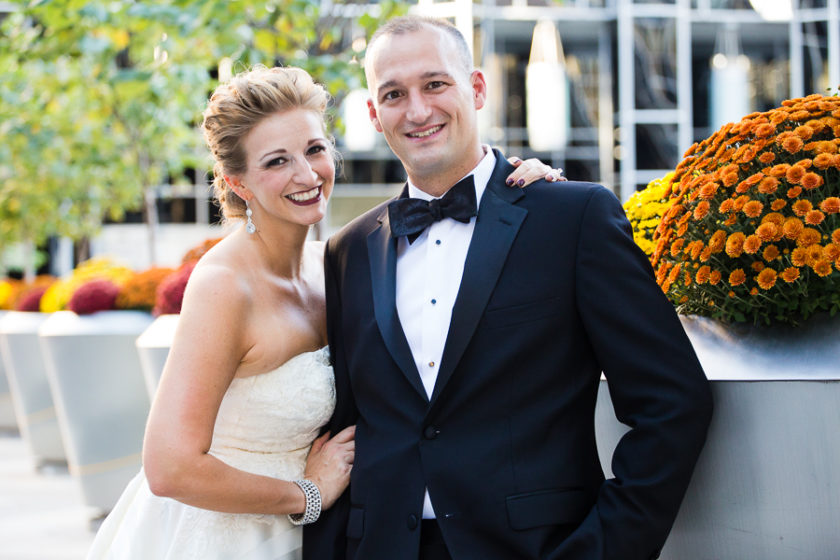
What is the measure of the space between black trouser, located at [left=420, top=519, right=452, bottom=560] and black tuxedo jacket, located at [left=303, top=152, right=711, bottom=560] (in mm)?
49

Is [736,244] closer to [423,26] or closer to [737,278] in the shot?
[737,278]

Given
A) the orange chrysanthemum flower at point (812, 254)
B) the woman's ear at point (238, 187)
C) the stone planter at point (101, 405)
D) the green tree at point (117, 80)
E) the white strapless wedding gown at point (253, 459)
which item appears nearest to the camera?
the orange chrysanthemum flower at point (812, 254)

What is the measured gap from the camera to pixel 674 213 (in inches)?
103

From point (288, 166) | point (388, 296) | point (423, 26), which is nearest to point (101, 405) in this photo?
point (288, 166)

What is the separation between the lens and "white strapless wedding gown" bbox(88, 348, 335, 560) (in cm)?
287

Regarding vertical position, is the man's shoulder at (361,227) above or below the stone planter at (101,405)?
above

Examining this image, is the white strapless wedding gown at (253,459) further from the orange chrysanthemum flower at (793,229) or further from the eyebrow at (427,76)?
the orange chrysanthemum flower at (793,229)

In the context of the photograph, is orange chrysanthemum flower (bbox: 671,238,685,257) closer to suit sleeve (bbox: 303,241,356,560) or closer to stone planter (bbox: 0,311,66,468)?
suit sleeve (bbox: 303,241,356,560)

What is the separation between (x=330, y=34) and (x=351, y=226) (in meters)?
4.20

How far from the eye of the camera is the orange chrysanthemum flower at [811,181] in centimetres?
231

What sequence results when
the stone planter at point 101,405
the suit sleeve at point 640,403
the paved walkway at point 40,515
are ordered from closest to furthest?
the suit sleeve at point 640,403 < the paved walkway at point 40,515 < the stone planter at point 101,405

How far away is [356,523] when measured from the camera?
2500 mm

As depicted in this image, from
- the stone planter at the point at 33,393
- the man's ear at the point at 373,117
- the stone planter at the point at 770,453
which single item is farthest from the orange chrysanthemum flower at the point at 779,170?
the stone planter at the point at 33,393

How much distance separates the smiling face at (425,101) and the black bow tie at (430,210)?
106 mm
